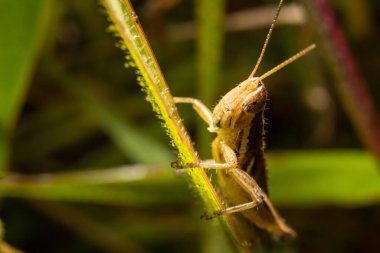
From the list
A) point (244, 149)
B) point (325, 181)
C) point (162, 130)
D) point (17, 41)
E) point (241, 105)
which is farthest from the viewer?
point (162, 130)

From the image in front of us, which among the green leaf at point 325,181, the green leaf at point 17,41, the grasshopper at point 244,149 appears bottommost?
the green leaf at point 325,181

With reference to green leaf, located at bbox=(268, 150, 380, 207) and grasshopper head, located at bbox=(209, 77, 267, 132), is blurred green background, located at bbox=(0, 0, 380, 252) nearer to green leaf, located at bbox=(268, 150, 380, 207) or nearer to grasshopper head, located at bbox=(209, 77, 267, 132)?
green leaf, located at bbox=(268, 150, 380, 207)

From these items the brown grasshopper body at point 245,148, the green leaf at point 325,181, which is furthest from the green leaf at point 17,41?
the green leaf at point 325,181

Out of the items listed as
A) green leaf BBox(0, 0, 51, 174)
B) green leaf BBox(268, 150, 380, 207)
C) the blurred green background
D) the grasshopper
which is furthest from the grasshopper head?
green leaf BBox(0, 0, 51, 174)

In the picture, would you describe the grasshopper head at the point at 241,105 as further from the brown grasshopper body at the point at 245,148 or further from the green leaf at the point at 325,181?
the green leaf at the point at 325,181

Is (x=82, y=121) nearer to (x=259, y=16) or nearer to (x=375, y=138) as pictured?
(x=259, y=16)

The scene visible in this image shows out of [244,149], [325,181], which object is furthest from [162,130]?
[244,149]

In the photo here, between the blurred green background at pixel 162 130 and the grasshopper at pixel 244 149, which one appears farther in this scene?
the blurred green background at pixel 162 130

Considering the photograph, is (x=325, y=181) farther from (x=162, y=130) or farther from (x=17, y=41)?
(x=17, y=41)
